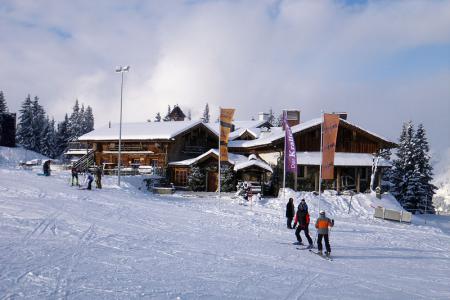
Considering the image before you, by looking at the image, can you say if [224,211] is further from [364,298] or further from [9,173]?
[9,173]

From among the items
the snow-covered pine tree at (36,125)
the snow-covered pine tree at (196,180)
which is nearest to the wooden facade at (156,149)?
the snow-covered pine tree at (196,180)

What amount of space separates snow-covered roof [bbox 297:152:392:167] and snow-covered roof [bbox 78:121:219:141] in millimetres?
12259

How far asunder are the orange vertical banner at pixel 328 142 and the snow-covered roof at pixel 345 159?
9675mm

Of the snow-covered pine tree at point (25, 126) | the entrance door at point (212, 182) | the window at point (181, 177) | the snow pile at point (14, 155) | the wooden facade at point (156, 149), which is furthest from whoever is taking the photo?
the snow-covered pine tree at point (25, 126)

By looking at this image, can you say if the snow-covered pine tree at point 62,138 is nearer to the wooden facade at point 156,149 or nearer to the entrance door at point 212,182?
the wooden facade at point 156,149

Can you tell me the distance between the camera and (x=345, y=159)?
34.6 m

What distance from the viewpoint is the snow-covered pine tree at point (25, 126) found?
69.3 m


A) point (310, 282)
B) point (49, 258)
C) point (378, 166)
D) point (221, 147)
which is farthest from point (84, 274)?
point (378, 166)

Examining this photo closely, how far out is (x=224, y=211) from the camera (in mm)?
22922

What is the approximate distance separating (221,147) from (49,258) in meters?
15.5

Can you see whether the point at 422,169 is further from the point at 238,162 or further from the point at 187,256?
the point at 187,256

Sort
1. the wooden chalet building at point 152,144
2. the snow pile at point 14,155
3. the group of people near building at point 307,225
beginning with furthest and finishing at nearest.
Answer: the snow pile at point 14,155, the wooden chalet building at point 152,144, the group of people near building at point 307,225

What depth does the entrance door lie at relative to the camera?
36.3 meters

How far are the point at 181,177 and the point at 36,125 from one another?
43792 mm
